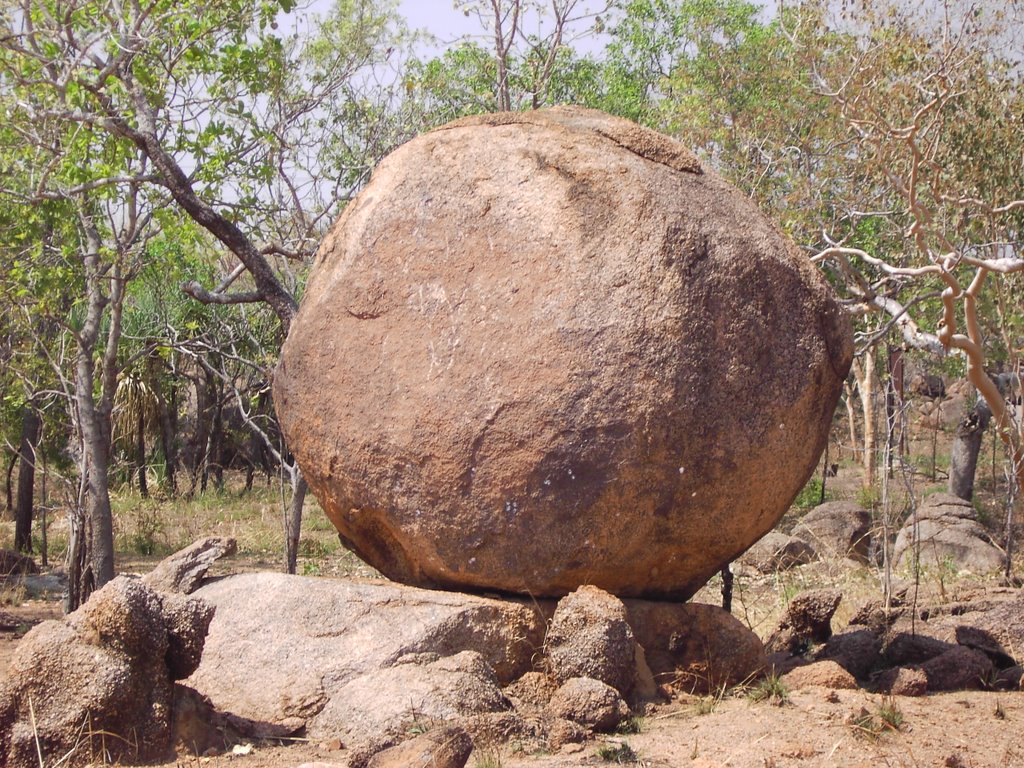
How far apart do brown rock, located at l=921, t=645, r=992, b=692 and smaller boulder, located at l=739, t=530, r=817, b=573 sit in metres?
5.35

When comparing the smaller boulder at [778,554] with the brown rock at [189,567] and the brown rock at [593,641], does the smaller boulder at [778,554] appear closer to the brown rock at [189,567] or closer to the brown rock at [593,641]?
the brown rock at [593,641]

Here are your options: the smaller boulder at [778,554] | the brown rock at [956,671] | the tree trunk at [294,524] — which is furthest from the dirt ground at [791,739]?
the smaller boulder at [778,554]

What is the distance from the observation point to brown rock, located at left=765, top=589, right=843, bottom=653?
6.11 m

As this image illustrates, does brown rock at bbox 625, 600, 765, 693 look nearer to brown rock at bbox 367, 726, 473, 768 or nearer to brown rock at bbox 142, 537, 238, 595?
brown rock at bbox 367, 726, 473, 768

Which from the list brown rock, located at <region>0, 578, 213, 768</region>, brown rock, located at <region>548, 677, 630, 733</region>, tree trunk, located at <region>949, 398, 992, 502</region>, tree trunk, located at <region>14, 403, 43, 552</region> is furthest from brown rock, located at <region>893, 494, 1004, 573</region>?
tree trunk, located at <region>14, 403, 43, 552</region>

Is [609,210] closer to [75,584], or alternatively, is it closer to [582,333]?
[582,333]

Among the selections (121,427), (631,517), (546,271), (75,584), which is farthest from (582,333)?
(121,427)

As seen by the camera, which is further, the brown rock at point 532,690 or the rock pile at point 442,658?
the brown rock at point 532,690

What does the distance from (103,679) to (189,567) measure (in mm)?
1248

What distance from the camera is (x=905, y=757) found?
4.27 metres

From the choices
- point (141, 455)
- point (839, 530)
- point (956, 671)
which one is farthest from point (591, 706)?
point (141, 455)

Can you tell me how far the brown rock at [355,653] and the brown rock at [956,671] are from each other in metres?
1.89

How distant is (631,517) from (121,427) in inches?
500

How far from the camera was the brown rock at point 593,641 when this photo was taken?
15.5 ft
